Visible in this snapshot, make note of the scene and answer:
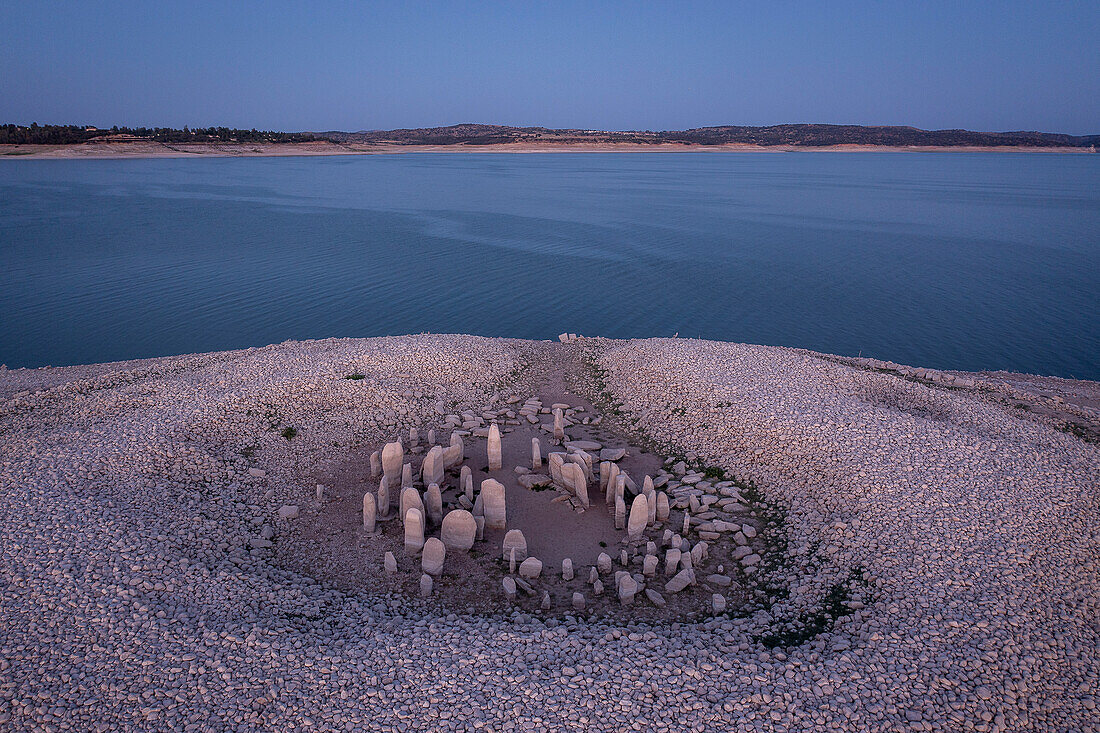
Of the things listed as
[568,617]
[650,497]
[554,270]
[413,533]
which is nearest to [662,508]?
[650,497]

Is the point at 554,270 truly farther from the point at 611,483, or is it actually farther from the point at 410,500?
the point at 410,500

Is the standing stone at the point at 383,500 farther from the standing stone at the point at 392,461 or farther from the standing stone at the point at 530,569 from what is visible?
the standing stone at the point at 530,569

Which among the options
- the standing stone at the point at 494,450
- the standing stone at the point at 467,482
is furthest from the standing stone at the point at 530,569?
the standing stone at the point at 494,450

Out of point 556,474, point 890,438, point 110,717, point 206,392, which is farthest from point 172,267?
point 890,438

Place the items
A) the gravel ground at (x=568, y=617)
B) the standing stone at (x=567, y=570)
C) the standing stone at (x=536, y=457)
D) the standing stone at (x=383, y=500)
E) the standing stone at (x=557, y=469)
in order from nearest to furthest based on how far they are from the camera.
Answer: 1. the gravel ground at (x=568, y=617)
2. the standing stone at (x=567, y=570)
3. the standing stone at (x=383, y=500)
4. the standing stone at (x=557, y=469)
5. the standing stone at (x=536, y=457)

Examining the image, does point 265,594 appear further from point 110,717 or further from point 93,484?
point 93,484

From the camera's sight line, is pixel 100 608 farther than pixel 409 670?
Yes
